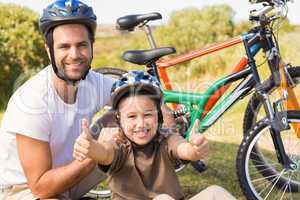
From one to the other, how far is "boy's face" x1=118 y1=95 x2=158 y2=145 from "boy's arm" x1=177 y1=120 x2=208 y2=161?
7.3 inches

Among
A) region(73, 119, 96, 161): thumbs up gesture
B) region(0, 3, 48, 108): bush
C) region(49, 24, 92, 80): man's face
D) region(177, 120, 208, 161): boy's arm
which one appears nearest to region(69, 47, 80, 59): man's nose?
region(49, 24, 92, 80): man's face

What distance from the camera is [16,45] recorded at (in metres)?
9.25

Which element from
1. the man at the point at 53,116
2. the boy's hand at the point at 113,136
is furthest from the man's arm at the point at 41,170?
the boy's hand at the point at 113,136

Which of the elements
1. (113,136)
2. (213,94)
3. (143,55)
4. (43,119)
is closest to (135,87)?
(113,136)

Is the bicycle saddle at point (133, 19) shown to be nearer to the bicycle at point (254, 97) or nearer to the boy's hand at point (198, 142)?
the bicycle at point (254, 97)

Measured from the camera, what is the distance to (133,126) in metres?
2.92

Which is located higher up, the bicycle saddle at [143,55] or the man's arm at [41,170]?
the bicycle saddle at [143,55]

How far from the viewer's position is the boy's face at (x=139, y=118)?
2.90m

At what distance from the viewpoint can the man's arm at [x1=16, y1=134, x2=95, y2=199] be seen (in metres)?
2.99

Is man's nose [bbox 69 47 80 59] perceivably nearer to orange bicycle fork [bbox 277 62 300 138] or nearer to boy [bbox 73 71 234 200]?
boy [bbox 73 71 234 200]

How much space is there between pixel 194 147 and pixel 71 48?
0.92m

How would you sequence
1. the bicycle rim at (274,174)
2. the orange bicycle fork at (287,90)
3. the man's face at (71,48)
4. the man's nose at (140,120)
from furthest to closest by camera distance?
the bicycle rim at (274,174), the orange bicycle fork at (287,90), the man's face at (71,48), the man's nose at (140,120)

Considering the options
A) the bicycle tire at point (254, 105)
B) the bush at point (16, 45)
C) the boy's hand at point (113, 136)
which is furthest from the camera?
the bush at point (16, 45)

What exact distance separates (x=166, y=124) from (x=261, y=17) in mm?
1286
